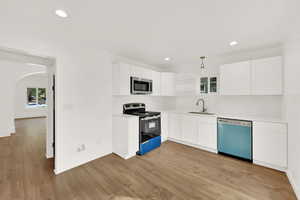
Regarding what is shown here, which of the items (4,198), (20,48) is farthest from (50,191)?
(20,48)

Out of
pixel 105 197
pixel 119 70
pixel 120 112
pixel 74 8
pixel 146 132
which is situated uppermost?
Result: pixel 74 8

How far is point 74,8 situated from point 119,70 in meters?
1.57

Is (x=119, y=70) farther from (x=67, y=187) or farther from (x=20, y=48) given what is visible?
(x=67, y=187)

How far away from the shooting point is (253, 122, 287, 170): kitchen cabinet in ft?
7.65

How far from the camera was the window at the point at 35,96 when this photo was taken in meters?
8.42

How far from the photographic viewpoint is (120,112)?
11.5 feet

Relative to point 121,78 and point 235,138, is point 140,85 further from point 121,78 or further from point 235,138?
point 235,138

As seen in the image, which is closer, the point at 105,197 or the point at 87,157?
the point at 105,197

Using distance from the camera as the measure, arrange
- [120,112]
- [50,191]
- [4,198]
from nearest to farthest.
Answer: [4,198], [50,191], [120,112]

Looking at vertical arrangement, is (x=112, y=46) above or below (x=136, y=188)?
above

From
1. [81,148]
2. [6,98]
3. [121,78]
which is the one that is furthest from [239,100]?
[6,98]

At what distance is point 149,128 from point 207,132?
1.49 metres

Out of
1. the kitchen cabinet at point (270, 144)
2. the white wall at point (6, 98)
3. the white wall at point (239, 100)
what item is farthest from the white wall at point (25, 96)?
the kitchen cabinet at point (270, 144)

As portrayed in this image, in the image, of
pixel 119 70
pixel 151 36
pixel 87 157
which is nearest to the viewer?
pixel 151 36
